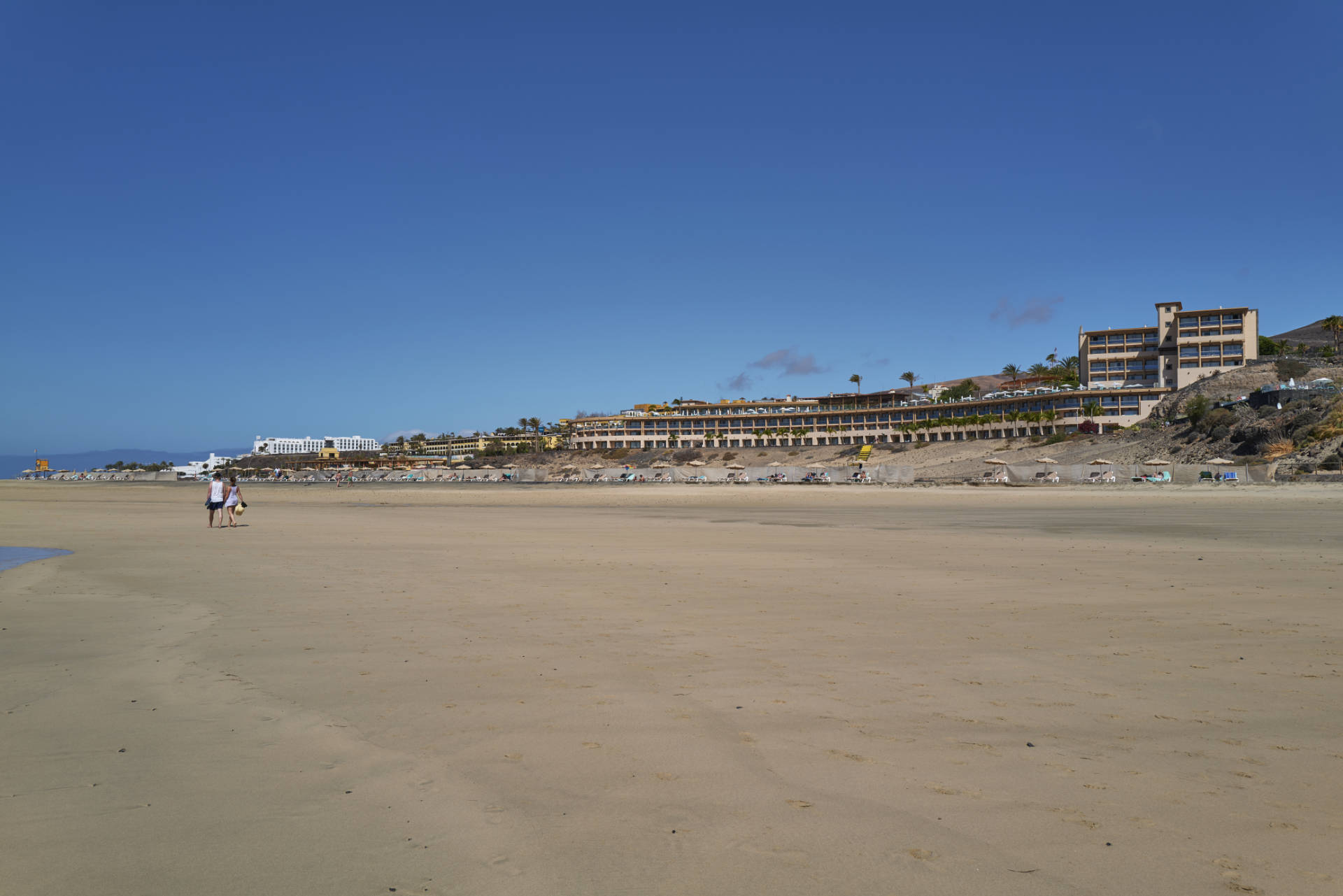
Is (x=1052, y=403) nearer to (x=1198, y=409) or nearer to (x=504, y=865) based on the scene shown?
(x=1198, y=409)

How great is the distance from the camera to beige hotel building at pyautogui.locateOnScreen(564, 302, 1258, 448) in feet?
306

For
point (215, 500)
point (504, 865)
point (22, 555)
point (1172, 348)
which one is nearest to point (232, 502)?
point (215, 500)

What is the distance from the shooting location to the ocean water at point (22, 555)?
14.7 meters

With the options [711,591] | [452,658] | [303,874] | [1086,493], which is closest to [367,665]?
[452,658]

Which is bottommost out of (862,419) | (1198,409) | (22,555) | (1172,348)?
(22,555)

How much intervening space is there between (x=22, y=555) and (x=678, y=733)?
58.3 feet

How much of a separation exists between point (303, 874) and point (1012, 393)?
4432 inches

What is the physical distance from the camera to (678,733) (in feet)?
16.2

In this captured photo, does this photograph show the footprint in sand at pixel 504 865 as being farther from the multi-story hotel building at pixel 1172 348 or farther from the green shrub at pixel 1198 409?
the multi-story hotel building at pixel 1172 348

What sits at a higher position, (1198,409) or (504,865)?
(1198,409)

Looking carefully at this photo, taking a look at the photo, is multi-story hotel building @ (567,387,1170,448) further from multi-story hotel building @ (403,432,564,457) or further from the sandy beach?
the sandy beach

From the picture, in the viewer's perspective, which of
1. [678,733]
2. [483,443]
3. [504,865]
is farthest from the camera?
[483,443]

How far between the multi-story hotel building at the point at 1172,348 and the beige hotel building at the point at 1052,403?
11 cm

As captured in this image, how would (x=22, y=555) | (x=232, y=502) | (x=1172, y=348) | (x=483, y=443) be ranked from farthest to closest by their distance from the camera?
(x=483, y=443) < (x=1172, y=348) < (x=232, y=502) < (x=22, y=555)
